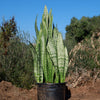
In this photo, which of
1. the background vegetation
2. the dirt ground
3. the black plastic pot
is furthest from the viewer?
the background vegetation

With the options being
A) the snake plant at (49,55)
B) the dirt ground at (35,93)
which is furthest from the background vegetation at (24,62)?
the snake plant at (49,55)

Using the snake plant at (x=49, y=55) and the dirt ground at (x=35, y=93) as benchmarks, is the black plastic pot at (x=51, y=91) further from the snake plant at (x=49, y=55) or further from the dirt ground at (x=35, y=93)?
the dirt ground at (x=35, y=93)

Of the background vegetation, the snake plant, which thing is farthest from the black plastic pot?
the background vegetation

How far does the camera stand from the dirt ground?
3971 mm

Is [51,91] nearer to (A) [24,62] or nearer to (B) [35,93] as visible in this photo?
(B) [35,93]

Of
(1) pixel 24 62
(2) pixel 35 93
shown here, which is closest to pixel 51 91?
(2) pixel 35 93

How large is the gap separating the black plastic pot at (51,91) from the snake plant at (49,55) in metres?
0.17

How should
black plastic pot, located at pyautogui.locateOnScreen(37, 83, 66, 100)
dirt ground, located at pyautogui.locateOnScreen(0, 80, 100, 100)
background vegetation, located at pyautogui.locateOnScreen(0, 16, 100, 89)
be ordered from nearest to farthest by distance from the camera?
1. black plastic pot, located at pyautogui.locateOnScreen(37, 83, 66, 100)
2. dirt ground, located at pyautogui.locateOnScreen(0, 80, 100, 100)
3. background vegetation, located at pyautogui.locateOnScreen(0, 16, 100, 89)

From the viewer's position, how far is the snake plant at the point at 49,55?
333cm

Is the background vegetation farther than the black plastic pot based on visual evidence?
Yes

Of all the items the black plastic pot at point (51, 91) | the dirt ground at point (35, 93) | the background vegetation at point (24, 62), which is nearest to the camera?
the black plastic pot at point (51, 91)

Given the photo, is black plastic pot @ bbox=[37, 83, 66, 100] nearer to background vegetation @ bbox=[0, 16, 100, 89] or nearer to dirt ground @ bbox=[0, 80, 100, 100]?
dirt ground @ bbox=[0, 80, 100, 100]

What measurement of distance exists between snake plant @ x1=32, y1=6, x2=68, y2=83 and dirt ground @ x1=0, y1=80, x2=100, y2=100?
857 mm

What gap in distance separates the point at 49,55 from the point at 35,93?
151cm
